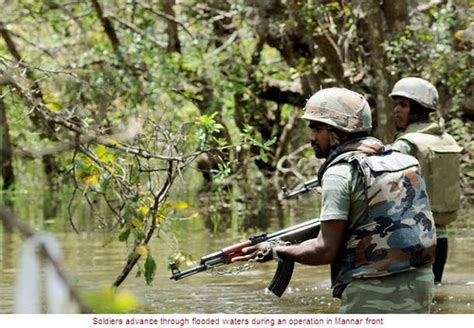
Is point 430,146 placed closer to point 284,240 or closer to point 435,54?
point 284,240

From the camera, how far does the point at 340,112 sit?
15.3ft

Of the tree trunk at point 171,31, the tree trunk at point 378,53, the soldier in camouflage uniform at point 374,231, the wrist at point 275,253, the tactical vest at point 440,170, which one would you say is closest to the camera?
the soldier in camouflage uniform at point 374,231

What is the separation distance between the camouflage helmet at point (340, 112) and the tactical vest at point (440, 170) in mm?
2871

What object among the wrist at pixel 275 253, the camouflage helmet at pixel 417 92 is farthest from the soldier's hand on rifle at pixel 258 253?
the camouflage helmet at pixel 417 92

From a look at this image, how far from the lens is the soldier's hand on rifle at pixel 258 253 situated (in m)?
4.84

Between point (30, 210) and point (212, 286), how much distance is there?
11048 millimetres

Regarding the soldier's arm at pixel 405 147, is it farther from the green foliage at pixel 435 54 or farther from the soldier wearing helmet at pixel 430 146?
the green foliage at pixel 435 54

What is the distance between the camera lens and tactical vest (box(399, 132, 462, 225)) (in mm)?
7605

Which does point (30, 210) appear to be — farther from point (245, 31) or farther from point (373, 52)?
point (373, 52)

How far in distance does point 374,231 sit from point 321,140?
47cm

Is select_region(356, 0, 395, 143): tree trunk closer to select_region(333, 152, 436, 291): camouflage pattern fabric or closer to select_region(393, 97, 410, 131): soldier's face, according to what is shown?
select_region(393, 97, 410, 131): soldier's face

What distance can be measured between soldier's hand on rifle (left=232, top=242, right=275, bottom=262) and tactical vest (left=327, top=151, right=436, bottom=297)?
17.5 inches

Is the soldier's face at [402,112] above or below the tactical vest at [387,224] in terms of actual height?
above

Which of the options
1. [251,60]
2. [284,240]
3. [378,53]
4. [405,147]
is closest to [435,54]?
[378,53]
